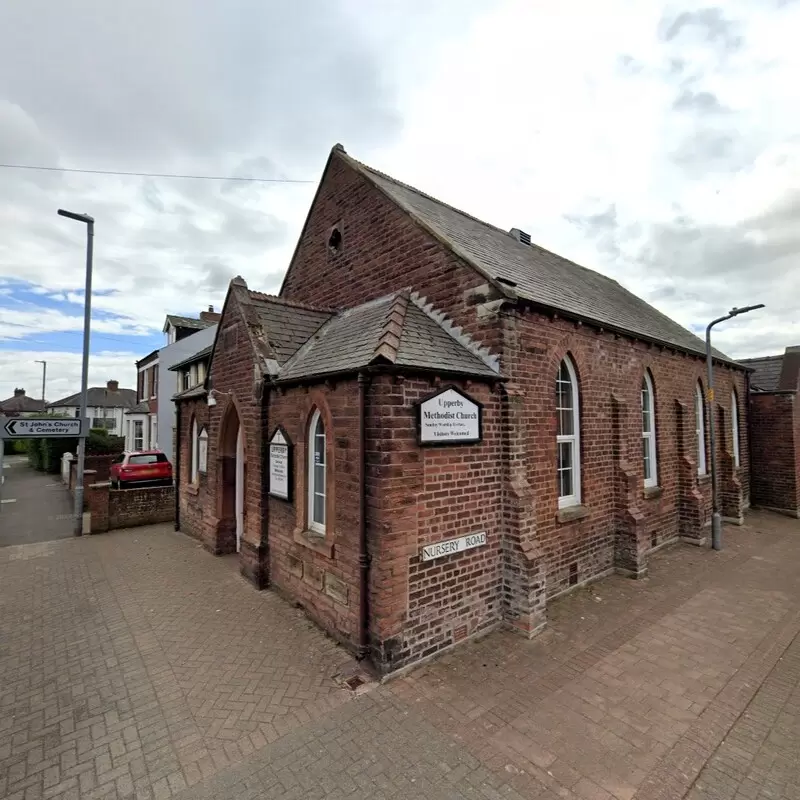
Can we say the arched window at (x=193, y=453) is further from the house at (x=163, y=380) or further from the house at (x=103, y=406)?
the house at (x=103, y=406)

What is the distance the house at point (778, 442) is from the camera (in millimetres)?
15016

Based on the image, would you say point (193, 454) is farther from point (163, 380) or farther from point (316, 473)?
point (163, 380)

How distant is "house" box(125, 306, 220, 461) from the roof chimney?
52.4ft

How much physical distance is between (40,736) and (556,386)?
8212 millimetres

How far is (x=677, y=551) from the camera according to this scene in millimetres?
10219

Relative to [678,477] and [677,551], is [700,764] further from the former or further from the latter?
[678,477]

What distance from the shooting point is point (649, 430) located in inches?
418

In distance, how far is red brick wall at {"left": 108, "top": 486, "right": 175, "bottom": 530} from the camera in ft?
42.9

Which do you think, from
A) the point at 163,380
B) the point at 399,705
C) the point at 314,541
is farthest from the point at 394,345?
the point at 163,380

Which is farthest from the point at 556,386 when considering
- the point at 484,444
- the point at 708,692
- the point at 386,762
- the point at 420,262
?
the point at 386,762

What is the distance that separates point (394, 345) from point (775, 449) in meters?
17.0

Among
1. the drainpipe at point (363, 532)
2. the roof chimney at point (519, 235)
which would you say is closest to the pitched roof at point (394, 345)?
the drainpipe at point (363, 532)

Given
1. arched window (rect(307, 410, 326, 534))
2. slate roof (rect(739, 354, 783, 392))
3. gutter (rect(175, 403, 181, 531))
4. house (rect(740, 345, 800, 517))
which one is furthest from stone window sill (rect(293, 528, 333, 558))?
slate roof (rect(739, 354, 783, 392))

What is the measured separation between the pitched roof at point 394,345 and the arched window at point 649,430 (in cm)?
607
